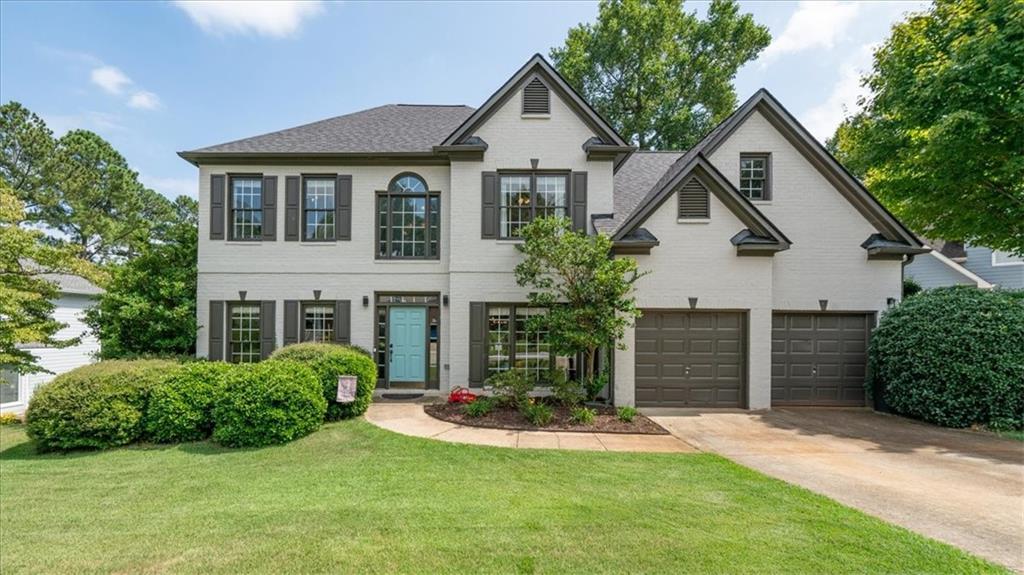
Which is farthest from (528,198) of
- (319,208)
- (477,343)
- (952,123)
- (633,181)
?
(952,123)

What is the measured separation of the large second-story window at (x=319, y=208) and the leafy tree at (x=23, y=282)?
4.44m

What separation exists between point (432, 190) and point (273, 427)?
6.71 metres

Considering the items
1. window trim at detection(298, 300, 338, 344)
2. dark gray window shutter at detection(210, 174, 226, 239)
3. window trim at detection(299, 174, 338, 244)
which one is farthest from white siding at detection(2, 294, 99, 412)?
window trim at detection(299, 174, 338, 244)

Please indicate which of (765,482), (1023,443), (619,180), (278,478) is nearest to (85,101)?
(278,478)

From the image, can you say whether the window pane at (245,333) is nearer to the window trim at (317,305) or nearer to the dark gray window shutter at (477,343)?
the window trim at (317,305)

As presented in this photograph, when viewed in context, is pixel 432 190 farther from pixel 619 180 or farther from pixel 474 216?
pixel 619 180

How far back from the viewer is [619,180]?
12570mm

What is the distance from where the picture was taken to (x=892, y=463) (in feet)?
20.4

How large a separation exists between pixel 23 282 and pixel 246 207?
14.6 ft

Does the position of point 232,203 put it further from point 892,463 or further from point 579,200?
point 892,463

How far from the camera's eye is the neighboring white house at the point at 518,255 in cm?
966

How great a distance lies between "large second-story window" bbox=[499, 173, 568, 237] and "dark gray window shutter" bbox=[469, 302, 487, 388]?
2064mm

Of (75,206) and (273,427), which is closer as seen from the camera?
(273,427)

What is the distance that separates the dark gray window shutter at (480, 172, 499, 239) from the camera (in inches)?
412
